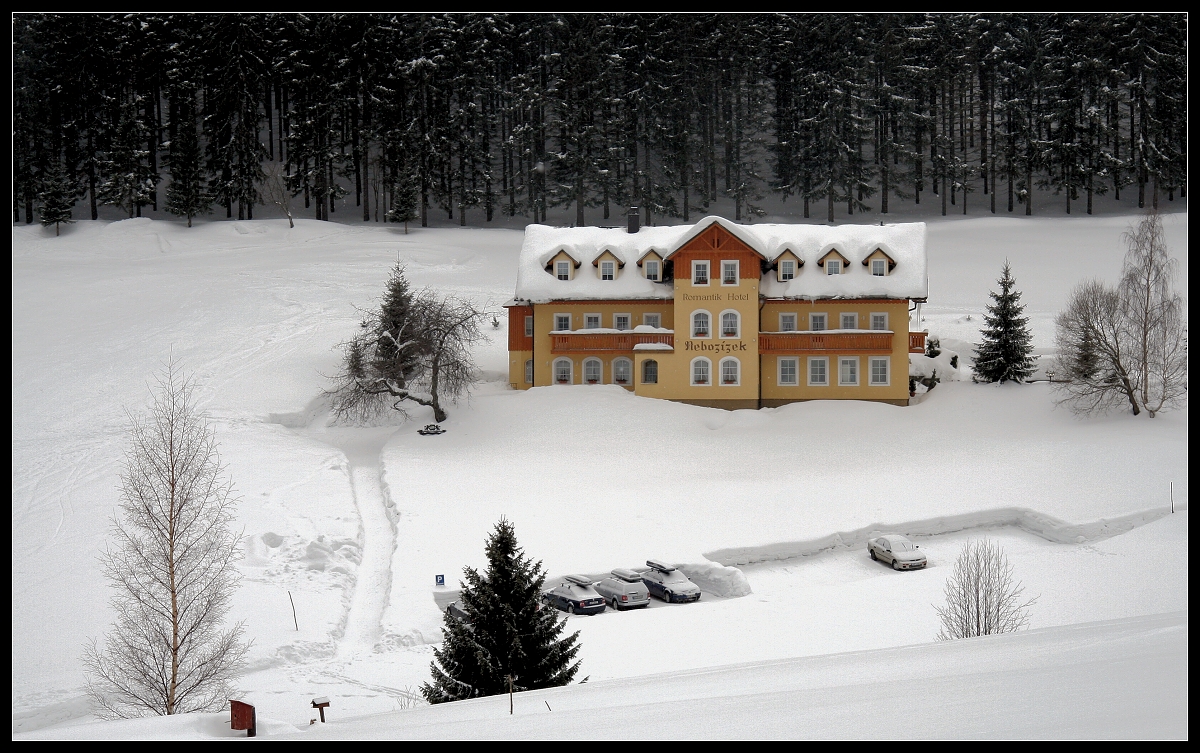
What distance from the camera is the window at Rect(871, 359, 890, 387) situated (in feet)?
144

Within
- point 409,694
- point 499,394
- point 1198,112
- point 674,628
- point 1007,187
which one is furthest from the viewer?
point 1007,187

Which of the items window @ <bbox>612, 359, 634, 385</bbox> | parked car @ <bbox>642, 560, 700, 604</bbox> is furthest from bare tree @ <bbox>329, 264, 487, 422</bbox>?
parked car @ <bbox>642, 560, 700, 604</bbox>

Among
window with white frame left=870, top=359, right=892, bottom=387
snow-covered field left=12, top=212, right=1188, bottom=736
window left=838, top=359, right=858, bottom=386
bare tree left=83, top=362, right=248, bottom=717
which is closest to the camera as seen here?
bare tree left=83, top=362, right=248, bottom=717

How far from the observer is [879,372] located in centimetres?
4406

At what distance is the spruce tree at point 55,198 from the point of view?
227 ft

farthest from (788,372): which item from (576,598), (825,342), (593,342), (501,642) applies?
(501,642)

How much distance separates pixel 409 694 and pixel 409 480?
53.9 feet

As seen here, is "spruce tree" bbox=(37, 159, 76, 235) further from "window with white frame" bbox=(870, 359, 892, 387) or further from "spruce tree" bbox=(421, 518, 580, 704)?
"spruce tree" bbox=(421, 518, 580, 704)

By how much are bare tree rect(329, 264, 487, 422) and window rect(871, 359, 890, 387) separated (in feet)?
55.4

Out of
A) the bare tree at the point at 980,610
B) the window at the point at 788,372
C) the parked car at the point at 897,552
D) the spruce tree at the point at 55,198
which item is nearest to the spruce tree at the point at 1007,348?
the window at the point at 788,372

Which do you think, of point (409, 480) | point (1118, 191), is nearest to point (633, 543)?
point (409, 480)

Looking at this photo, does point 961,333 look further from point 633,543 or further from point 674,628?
point 674,628

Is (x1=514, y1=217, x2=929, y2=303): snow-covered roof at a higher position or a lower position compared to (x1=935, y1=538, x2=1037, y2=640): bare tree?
higher

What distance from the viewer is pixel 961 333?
5266cm
